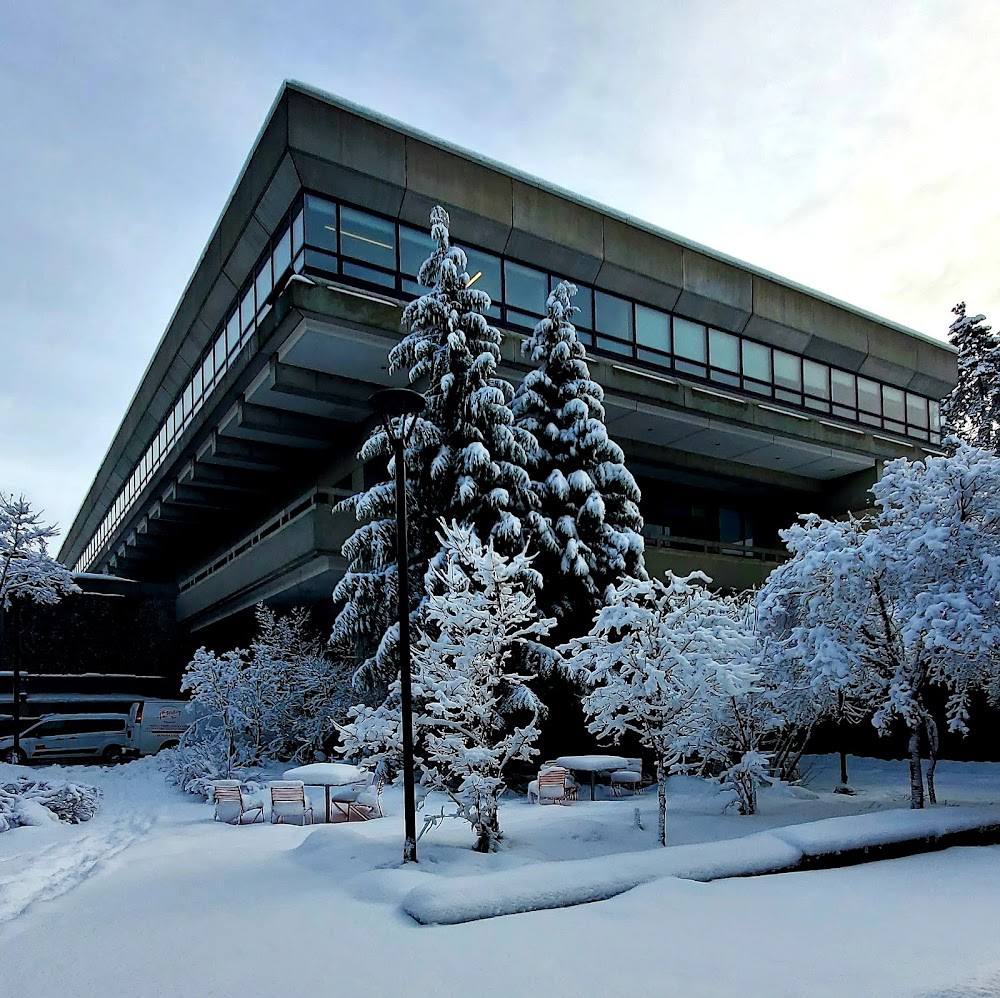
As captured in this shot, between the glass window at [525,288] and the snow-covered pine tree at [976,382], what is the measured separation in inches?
1093

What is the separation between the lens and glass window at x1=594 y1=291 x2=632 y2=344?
27219 mm

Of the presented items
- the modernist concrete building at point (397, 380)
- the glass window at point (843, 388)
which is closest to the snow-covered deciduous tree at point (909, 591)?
the modernist concrete building at point (397, 380)

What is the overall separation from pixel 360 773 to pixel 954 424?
43.2 meters

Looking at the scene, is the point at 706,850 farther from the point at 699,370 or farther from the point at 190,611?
the point at 190,611

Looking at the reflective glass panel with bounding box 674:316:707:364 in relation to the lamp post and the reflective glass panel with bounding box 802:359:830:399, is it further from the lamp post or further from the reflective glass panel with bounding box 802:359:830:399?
the lamp post

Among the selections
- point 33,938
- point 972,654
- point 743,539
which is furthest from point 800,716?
point 743,539

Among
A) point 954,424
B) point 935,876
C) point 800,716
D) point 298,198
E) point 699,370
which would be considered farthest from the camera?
point 954,424

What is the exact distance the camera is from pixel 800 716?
45.9 feet

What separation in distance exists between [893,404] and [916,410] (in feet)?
5.14

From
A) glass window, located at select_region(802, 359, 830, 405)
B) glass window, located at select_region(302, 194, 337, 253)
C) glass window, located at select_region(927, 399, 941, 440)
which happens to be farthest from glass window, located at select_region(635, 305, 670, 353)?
glass window, located at select_region(927, 399, 941, 440)

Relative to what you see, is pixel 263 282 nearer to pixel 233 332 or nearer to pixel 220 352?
pixel 233 332

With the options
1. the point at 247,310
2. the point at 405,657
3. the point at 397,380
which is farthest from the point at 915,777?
the point at 247,310

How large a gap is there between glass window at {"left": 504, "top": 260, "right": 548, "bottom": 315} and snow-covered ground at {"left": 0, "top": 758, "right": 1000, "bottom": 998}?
16721 mm

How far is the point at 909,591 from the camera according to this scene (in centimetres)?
1216
